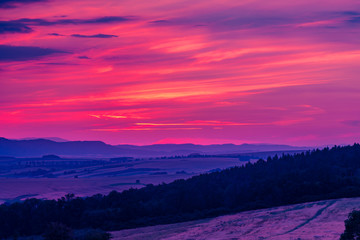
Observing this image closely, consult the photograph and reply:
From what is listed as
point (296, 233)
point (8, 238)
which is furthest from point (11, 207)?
point (296, 233)

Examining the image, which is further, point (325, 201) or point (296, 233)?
point (325, 201)

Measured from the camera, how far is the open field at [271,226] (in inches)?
2608

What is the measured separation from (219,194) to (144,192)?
20.8 m

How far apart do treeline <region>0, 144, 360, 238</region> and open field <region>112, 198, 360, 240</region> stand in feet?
32.2

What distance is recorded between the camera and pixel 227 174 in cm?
14112

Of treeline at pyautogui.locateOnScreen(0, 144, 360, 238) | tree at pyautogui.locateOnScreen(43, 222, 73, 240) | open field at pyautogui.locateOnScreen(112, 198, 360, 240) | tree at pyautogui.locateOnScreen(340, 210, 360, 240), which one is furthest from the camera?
treeline at pyautogui.locateOnScreen(0, 144, 360, 238)

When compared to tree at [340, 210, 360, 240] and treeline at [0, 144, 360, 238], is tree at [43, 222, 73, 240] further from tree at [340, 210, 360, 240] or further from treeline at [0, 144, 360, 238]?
treeline at [0, 144, 360, 238]

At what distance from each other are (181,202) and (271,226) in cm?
3736

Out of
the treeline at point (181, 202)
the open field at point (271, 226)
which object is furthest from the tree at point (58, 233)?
the treeline at point (181, 202)

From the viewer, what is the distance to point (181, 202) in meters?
109

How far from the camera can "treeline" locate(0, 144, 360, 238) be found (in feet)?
334

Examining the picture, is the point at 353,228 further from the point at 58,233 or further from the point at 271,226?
the point at 58,233

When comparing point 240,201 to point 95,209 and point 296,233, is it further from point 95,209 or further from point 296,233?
point 296,233

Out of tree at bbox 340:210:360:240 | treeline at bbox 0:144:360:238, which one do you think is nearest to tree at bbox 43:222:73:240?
tree at bbox 340:210:360:240
